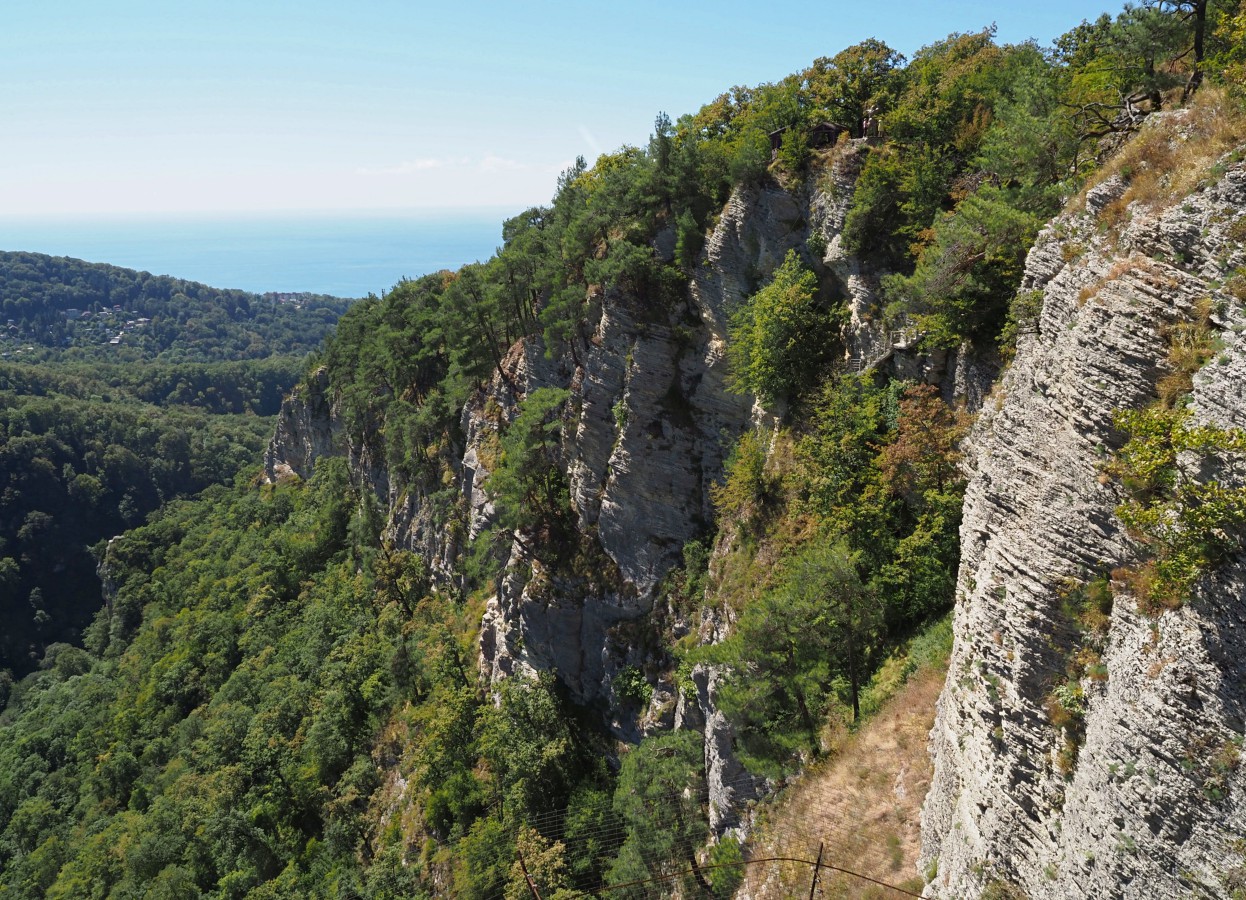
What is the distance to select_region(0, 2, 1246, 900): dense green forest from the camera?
695 inches

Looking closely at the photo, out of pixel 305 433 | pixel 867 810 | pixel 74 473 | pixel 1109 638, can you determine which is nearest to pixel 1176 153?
pixel 1109 638

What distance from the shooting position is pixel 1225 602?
24.1 ft

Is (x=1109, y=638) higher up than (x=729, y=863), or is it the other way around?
(x=1109, y=638)

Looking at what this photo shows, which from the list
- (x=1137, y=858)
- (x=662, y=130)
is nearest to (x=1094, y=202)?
(x=1137, y=858)

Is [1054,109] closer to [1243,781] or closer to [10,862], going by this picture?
[1243,781]

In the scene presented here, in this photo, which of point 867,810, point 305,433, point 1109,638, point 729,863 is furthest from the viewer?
point 305,433

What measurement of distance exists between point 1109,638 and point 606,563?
25945 mm

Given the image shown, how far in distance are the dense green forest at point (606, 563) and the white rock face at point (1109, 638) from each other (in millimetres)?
2177

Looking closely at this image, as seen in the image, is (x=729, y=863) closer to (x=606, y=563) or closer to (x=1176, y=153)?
(x=606, y=563)

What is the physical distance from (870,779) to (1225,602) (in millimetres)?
10168

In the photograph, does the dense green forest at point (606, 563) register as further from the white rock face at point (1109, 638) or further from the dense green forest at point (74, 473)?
the dense green forest at point (74, 473)

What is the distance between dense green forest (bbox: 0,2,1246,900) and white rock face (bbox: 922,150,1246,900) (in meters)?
2.18

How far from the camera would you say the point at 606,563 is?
33.5m

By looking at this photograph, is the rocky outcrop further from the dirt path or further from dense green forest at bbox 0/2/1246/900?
the dirt path
